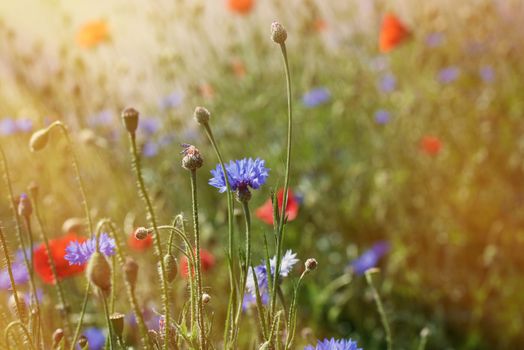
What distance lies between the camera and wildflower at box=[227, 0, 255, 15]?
317cm

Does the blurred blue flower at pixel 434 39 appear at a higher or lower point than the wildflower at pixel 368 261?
higher

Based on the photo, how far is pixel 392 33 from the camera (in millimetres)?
2805

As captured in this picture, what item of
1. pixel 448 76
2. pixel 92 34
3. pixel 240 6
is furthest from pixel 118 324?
pixel 448 76

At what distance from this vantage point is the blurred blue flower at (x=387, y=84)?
10.9 feet

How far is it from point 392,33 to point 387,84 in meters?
0.57

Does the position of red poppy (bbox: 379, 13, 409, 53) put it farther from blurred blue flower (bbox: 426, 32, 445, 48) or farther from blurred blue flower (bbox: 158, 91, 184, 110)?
blurred blue flower (bbox: 158, 91, 184, 110)

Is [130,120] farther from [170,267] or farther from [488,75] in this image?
[488,75]

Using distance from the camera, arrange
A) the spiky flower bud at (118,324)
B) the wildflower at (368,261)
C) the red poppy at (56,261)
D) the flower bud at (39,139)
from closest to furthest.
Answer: the spiky flower bud at (118,324)
the flower bud at (39,139)
the red poppy at (56,261)
the wildflower at (368,261)

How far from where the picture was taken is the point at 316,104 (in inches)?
115

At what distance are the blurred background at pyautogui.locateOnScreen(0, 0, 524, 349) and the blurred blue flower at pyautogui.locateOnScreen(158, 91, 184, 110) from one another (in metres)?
0.01

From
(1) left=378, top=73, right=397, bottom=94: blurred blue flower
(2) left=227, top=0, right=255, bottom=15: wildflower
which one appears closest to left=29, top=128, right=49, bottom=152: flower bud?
(2) left=227, top=0, right=255, bottom=15: wildflower

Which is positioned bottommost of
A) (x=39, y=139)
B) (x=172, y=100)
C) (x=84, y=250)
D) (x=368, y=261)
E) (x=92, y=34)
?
(x=84, y=250)

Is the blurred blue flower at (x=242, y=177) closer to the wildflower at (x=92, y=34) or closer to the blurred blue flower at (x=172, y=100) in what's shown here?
the blurred blue flower at (x=172, y=100)

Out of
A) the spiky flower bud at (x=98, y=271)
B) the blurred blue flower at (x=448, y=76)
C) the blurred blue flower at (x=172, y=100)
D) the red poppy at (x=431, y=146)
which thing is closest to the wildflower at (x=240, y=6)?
the blurred blue flower at (x=172, y=100)
